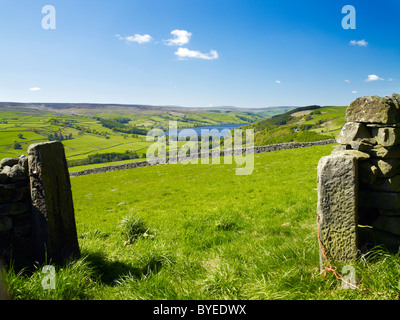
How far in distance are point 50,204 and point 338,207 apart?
581 cm

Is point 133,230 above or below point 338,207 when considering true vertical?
below

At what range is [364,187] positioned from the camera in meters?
4.37

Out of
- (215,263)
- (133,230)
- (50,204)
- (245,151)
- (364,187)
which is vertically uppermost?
(364,187)

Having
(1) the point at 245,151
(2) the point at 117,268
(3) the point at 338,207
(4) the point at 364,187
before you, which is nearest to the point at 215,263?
(2) the point at 117,268

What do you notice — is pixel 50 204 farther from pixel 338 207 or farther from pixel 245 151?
pixel 245 151

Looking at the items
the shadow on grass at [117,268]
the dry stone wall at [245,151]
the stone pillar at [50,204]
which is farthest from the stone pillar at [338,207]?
Answer: the dry stone wall at [245,151]

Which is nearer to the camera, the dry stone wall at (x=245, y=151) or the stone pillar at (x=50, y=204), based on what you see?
the stone pillar at (x=50, y=204)

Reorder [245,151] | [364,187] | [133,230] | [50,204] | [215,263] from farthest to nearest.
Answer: [245,151]
[133,230]
[215,263]
[50,204]
[364,187]

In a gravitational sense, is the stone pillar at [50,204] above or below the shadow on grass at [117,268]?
above

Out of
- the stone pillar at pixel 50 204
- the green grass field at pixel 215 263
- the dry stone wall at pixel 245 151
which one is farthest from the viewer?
the dry stone wall at pixel 245 151

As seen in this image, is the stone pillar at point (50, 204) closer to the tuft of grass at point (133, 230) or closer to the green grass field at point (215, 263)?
the green grass field at point (215, 263)

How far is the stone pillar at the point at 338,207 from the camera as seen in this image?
12.5 ft

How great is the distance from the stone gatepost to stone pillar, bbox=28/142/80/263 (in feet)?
17.9

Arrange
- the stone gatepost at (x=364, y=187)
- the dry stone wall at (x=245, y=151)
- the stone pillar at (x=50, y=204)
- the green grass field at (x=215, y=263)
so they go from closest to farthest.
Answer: the green grass field at (x=215, y=263)
the stone gatepost at (x=364, y=187)
the stone pillar at (x=50, y=204)
the dry stone wall at (x=245, y=151)
